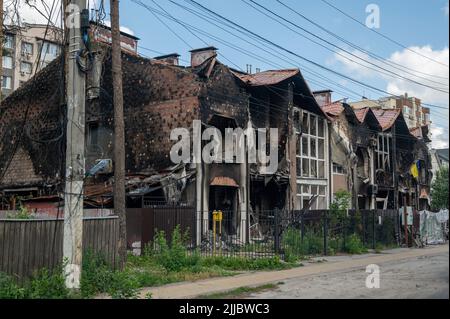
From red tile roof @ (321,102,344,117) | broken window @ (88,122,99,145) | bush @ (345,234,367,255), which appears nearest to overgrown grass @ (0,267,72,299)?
bush @ (345,234,367,255)

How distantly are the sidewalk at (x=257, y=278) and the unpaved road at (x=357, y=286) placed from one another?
1.80ft

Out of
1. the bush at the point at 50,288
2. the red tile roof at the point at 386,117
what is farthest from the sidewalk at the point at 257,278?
the red tile roof at the point at 386,117

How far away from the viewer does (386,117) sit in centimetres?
3631

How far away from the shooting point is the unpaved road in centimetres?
1029

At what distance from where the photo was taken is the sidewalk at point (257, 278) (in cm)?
1093

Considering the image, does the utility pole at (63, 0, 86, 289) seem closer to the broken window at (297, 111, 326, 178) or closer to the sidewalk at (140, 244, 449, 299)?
the sidewalk at (140, 244, 449, 299)

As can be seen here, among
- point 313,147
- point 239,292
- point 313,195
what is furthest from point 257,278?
point 313,147

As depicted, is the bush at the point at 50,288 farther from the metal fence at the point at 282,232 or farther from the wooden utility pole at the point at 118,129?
the metal fence at the point at 282,232

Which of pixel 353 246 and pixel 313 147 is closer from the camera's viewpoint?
pixel 353 246

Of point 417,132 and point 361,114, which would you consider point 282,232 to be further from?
point 417,132

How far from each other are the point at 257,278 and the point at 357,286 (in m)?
2.68

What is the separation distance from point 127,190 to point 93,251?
27.3 feet

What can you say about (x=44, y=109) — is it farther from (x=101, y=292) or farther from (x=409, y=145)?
(x=409, y=145)
